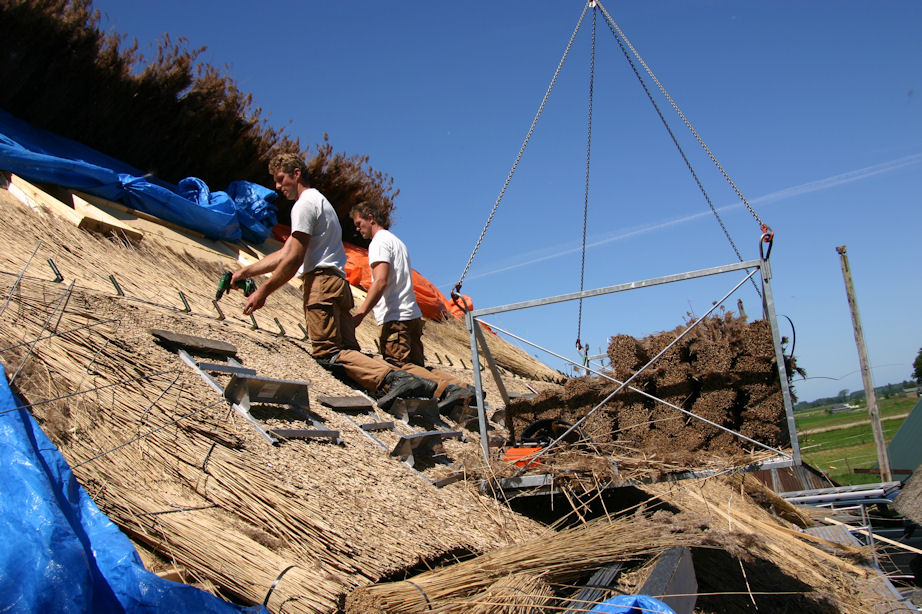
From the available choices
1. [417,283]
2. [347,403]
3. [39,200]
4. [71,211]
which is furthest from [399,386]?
[417,283]

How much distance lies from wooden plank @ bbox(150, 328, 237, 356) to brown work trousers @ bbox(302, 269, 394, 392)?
2.44 feet

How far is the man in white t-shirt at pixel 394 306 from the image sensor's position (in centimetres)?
479

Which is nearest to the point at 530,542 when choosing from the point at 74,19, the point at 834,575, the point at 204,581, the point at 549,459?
the point at 549,459

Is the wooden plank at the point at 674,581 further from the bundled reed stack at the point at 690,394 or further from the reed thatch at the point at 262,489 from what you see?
the bundled reed stack at the point at 690,394

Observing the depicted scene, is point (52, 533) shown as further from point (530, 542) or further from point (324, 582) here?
point (530, 542)

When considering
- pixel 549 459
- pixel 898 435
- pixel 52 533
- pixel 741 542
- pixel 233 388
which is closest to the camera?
pixel 52 533

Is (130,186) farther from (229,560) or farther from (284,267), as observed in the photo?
(229,560)

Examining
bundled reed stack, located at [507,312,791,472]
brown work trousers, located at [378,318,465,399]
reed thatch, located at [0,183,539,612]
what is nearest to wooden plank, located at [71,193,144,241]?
reed thatch, located at [0,183,539,612]

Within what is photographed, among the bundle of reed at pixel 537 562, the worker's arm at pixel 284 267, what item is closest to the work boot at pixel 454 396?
the worker's arm at pixel 284 267

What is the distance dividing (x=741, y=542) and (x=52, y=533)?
9.65 ft

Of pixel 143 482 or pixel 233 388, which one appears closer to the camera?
pixel 143 482

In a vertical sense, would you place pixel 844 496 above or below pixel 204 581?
below

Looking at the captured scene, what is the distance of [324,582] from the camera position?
1941 mm

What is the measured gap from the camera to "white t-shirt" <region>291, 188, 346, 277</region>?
13.8ft
